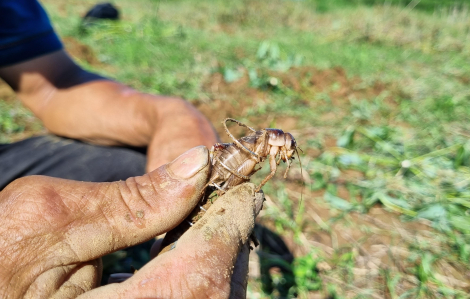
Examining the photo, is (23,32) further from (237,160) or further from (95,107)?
(237,160)

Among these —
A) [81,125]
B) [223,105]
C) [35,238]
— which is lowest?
[223,105]

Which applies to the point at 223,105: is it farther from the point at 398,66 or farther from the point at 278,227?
the point at 398,66

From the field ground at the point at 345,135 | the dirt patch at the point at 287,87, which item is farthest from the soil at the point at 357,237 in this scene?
the dirt patch at the point at 287,87

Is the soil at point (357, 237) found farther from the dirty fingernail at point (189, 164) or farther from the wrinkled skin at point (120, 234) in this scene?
the dirty fingernail at point (189, 164)

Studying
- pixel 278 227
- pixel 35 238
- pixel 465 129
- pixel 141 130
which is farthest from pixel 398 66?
pixel 35 238

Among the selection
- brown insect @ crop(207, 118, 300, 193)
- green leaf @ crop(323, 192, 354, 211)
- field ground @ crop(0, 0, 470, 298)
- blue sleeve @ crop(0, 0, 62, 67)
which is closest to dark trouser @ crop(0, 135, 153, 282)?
blue sleeve @ crop(0, 0, 62, 67)

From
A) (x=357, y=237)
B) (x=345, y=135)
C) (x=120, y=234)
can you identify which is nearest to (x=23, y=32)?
(x=120, y=234)

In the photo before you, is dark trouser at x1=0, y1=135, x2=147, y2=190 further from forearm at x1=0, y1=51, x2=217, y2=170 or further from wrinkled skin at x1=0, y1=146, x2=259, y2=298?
wrinkled skin at x1=0, y1=146, x2=259, y2=298
